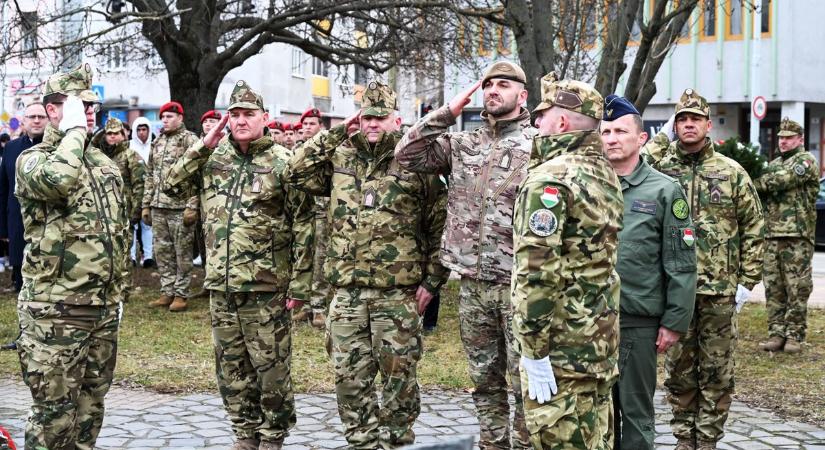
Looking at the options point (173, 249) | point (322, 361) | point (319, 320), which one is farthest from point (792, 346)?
point (173, 249)

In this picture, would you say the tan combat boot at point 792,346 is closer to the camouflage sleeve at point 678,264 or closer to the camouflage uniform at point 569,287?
the camouflage sleeve at point 678,264

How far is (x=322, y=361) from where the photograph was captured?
9.62m

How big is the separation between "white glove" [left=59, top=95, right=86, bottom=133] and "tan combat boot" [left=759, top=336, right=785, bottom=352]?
23.9 feet

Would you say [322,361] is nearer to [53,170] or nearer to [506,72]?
[506,72]

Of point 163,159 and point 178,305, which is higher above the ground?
point 163,159

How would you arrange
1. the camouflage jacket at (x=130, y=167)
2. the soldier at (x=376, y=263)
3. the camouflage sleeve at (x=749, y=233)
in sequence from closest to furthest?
the soldier at (x=376, y=263) → the camouflage sleeve at (x=749, y=233) → the camouflage jacket at (x=130, y=167)

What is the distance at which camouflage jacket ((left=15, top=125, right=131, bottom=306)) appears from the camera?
18.6ft

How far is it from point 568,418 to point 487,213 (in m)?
1.85

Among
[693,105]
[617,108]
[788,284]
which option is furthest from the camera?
[788,284]

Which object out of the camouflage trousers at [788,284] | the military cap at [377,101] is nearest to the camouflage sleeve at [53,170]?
the military cap at [377,101]

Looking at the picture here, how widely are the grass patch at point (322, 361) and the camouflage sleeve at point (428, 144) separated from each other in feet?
9.45

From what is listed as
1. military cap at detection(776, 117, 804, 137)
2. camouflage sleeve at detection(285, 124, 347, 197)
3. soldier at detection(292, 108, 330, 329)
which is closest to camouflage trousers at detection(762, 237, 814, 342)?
military cap at detection(776, 117, 804, 137)

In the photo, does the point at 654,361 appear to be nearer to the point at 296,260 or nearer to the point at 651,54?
the point at 296,260

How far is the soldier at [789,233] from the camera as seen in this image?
10.4m
